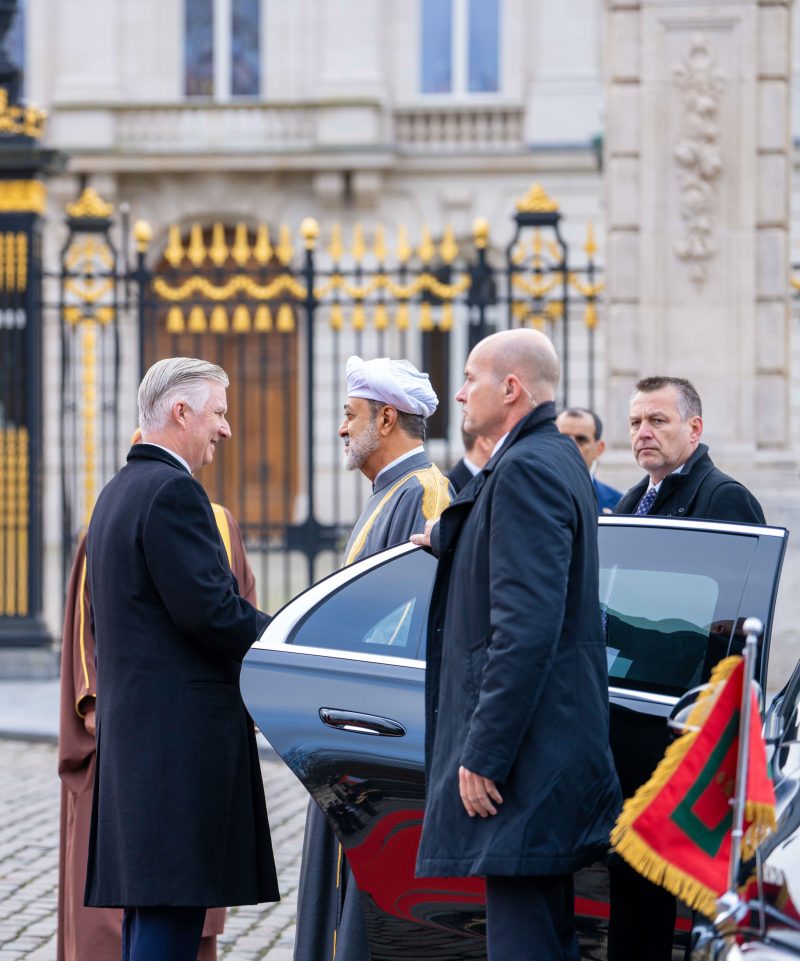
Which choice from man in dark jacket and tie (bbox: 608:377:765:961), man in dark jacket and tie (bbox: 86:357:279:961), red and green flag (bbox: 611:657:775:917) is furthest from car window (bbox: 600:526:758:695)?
man in dark jacket and tie (bbox: 86:357:279:961)

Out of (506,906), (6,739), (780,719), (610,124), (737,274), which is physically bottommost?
(6,739)

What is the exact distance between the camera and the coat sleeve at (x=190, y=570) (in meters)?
4.01

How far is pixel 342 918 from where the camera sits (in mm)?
4199

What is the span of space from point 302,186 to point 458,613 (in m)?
A: 20.5

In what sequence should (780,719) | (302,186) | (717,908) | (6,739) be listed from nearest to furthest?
(717,908), (780,719), (6,739), (302,186)

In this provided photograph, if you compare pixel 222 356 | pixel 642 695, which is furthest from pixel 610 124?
pixel 222 356

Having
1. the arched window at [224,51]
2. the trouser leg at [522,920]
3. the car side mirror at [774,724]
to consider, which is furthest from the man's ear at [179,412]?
the arched window at [224,51]

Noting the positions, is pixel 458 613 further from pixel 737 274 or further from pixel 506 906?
pixel 737 274

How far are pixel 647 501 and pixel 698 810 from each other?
7.80 ft

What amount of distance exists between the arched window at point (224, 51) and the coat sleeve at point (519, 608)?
21.7 metres

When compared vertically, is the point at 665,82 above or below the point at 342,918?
above

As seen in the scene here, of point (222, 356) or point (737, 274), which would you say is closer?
point (737, 274)

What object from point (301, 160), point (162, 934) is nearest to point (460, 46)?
point (301, 160)

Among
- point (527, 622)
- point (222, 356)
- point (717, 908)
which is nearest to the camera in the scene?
point (717, 908)
